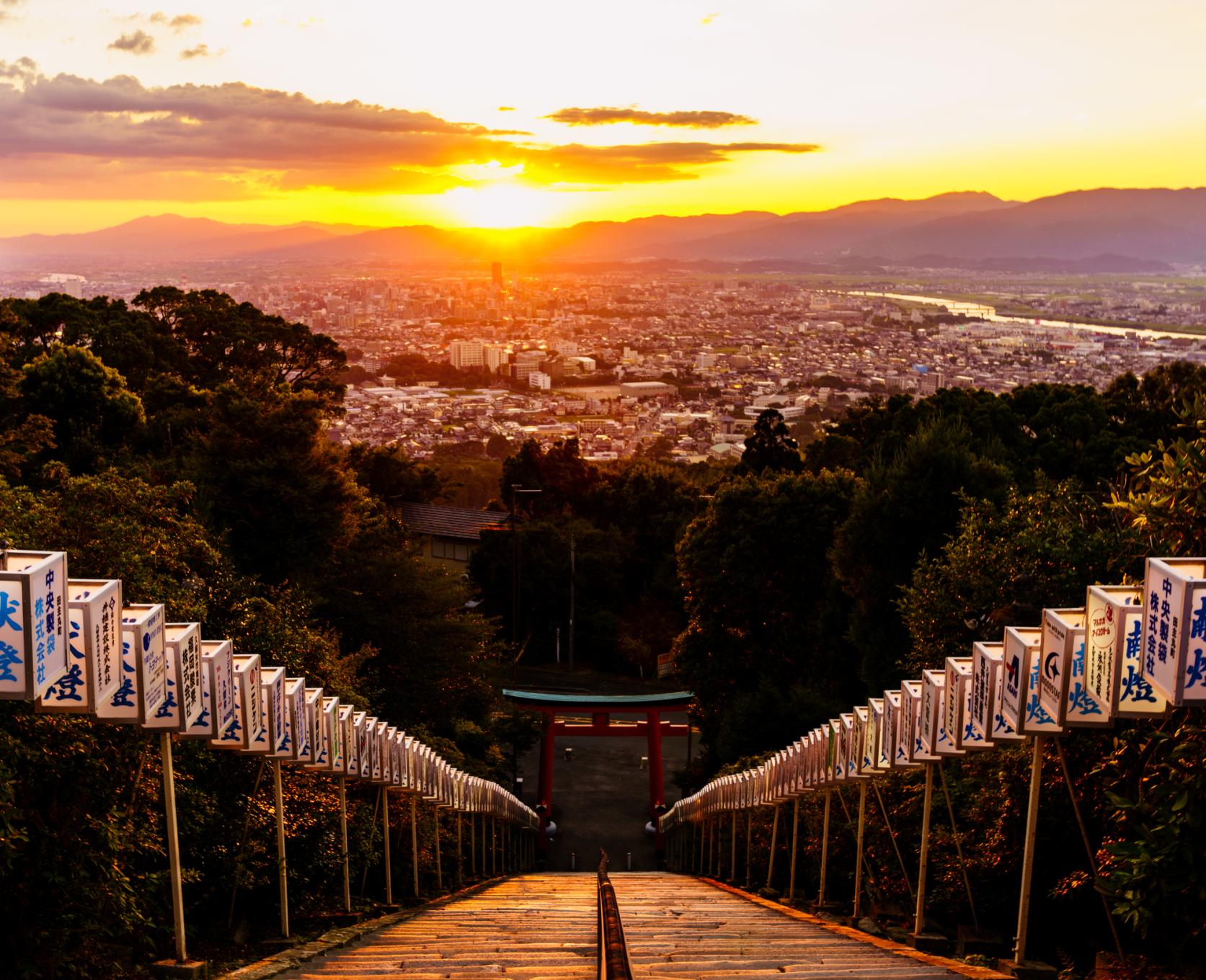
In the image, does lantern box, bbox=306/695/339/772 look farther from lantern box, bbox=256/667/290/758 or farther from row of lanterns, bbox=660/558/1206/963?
row of lanterns, bbox=660/558/1206/963

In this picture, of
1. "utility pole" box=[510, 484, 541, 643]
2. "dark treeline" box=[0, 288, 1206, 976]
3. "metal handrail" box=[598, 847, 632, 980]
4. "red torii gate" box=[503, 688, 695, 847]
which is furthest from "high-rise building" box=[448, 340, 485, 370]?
"metal handrail" box=[598, 847, 632, 980]

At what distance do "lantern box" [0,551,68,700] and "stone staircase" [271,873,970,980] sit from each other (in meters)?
2.33

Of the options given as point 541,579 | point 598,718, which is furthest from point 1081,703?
point 541,579

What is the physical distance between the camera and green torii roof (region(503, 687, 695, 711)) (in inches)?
1031

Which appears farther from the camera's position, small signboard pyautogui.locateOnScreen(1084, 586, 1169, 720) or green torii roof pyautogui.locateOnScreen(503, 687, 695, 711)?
green torii roof pyautogui.locateOnScreen(503, 687, 695, 711)

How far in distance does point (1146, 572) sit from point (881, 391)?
8356cm

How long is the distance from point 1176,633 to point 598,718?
23.3m

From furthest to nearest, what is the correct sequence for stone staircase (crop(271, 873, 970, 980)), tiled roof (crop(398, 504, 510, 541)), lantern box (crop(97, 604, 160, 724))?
1. tiled roof (crop(398, 504, 510, 541))
2. stone staircase (crop(271, 873, 970, 980))
3. lantern box (crop(97, 604, 160, 724))

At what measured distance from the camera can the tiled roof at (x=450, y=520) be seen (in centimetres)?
4016

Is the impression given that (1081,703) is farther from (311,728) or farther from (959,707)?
(311,728)

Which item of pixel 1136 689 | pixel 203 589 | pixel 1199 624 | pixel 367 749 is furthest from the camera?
pixel 203 589

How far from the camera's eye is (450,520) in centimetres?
4128

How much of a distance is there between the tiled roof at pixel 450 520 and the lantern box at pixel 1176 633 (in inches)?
1367

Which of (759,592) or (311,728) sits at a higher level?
(311,728)
